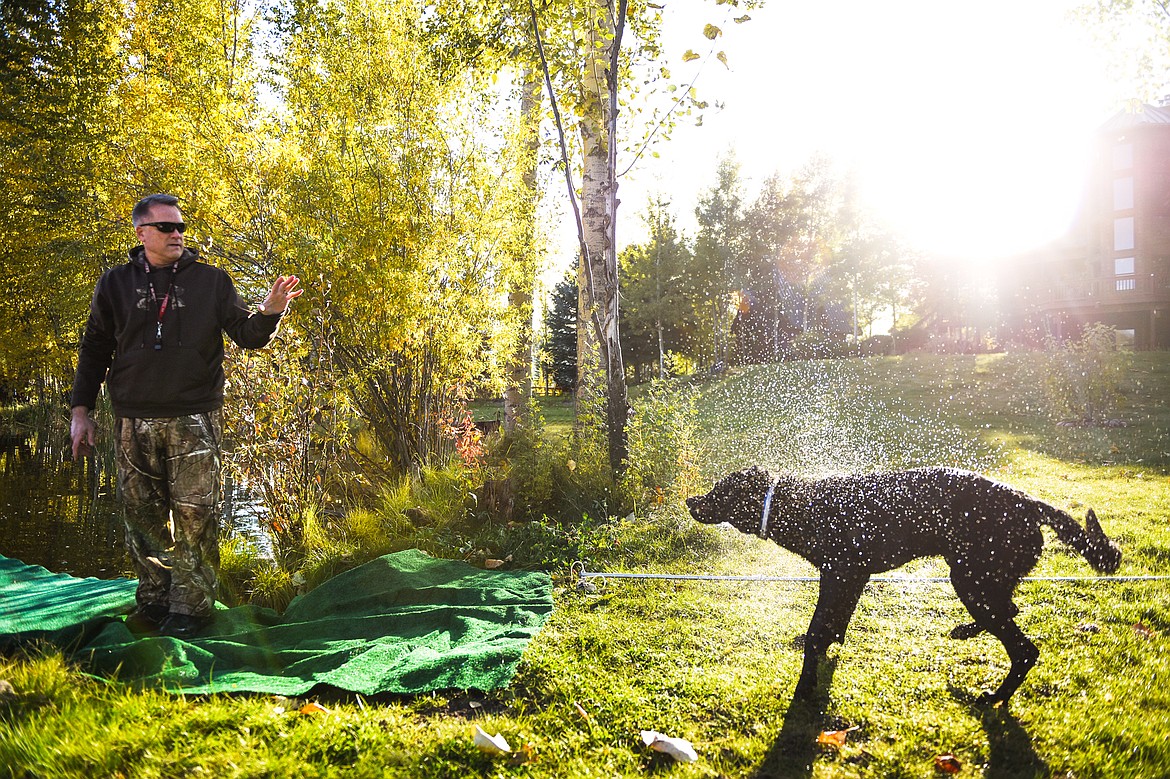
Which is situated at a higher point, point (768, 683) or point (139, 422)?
point (139, 422)

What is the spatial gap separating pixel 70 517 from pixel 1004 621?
30.7 ft

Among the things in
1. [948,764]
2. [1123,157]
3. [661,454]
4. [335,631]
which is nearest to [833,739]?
[948,764]

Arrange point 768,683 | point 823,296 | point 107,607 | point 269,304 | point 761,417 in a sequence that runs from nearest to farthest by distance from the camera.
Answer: point 768,683
point 269,304
point 107,607
point 761,417
point 823,296

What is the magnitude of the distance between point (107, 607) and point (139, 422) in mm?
1157

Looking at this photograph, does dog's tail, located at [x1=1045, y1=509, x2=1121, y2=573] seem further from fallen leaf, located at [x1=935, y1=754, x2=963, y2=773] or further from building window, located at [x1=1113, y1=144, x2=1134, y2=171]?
building window, located at [x1=1113, y1=144, x2=1134, y2=171]

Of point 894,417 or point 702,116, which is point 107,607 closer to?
point 702,116

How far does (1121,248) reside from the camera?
72.8 feet

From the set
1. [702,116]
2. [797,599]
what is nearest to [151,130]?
[702,116]

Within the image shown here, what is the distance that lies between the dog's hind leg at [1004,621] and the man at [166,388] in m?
3.25

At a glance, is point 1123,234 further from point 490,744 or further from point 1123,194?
point 490,744

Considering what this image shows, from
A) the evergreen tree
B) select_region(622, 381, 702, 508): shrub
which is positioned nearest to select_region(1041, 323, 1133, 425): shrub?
select_region(622, 381, 702, 508): shrub

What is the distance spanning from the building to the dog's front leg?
2119 cm

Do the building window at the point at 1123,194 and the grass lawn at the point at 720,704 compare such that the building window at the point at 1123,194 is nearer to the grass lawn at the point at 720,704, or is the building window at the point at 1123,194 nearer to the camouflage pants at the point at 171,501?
the grass lawn at the point at 720,704

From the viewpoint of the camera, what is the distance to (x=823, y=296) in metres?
28.8
